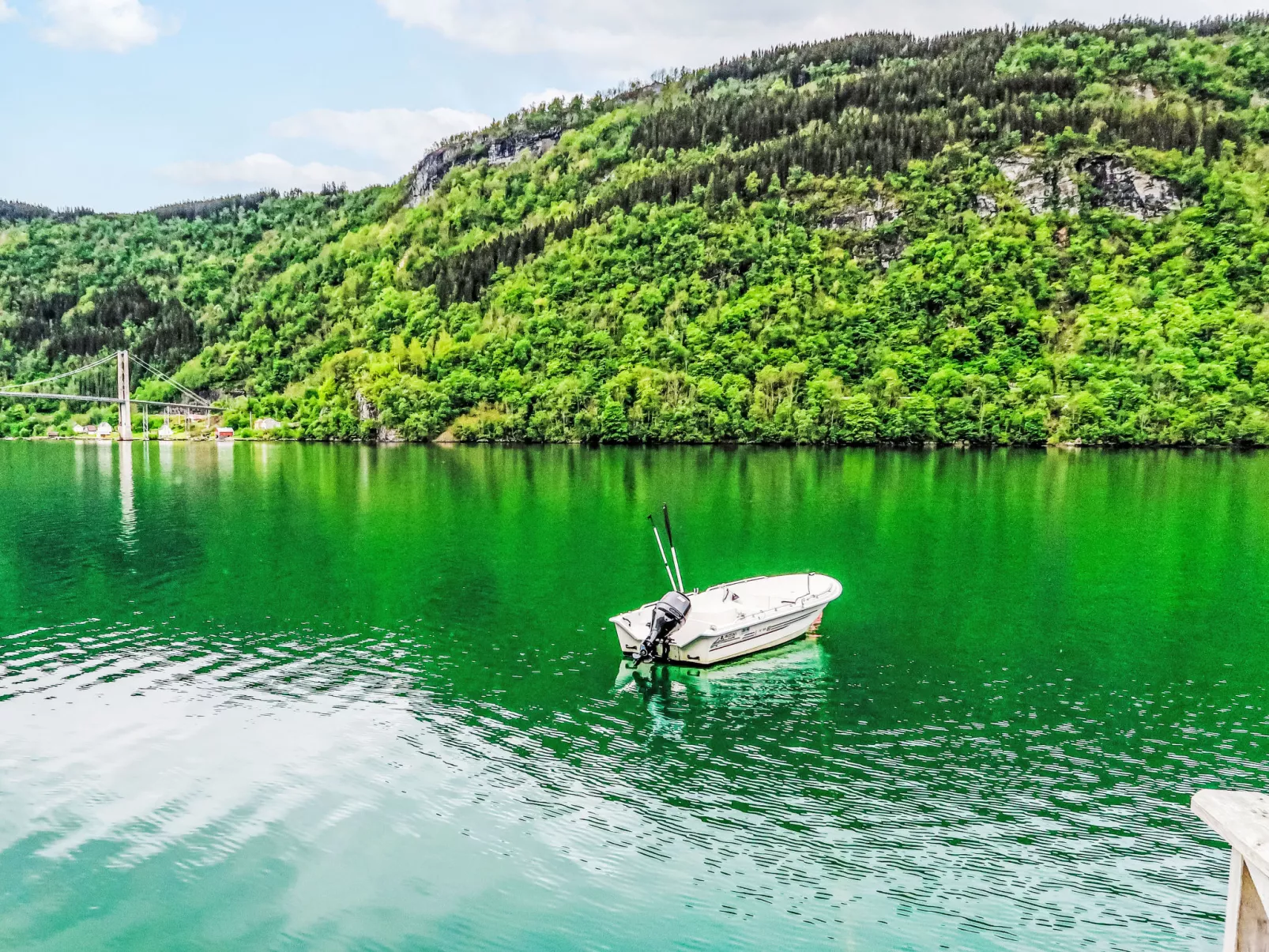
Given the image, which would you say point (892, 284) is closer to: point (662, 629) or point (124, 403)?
point (124, 403)

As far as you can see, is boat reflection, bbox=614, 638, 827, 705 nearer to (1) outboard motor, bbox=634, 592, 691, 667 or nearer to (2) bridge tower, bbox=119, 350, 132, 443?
(1) outboard motor, bbox=634, 592, 691, 667

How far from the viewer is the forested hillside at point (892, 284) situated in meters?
135

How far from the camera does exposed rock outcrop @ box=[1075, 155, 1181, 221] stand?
517 ft

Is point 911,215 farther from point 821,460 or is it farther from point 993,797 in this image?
point 993,797

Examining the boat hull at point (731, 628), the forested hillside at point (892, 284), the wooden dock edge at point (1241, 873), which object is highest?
the forested hillside at point (892, 284)

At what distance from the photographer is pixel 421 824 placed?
16.8 meters

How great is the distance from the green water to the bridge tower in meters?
134

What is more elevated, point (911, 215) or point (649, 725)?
point (911, 215)

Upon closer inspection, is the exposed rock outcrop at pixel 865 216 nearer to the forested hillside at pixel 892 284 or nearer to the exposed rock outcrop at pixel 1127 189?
the forested hillside at pixel 892 284

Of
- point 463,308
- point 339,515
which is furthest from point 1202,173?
point 339,515

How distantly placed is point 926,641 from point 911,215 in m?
149

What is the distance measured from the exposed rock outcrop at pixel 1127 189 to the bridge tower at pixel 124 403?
16482cm

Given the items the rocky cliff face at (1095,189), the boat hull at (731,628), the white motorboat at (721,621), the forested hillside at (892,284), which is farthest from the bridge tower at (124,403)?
the boat hull at (731,628)

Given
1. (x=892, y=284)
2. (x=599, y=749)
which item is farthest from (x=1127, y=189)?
(x=599, y=749)
